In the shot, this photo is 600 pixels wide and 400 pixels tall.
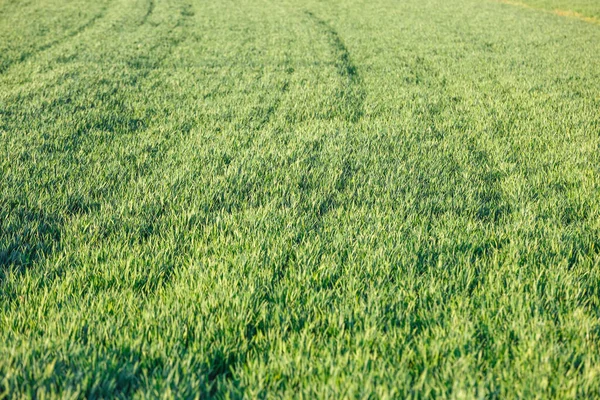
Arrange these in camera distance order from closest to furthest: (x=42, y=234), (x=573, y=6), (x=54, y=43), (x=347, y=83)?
1. (x=42, y=234)
2. (x=347, y=83)
3. (x=54, y=43)
4. (x=573, y=6)

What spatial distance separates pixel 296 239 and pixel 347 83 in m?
5.37

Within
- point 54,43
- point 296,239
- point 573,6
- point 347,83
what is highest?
point 573,6

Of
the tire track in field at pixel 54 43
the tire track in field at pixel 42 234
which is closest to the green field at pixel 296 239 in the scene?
the tire track in field at pixel 42 234

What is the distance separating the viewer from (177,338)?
1.93 meters

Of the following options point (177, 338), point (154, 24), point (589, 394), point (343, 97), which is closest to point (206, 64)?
point (343, 97)

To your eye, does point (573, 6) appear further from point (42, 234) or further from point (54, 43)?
point (42, 234)

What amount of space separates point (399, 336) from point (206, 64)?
8183 mm

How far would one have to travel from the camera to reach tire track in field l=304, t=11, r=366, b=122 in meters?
5.93

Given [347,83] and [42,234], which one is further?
[347,83]

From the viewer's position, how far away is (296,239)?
2.83 meters

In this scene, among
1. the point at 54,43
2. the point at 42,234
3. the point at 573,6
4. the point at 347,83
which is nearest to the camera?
the point at 42,234

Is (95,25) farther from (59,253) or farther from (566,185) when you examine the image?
(566,185)

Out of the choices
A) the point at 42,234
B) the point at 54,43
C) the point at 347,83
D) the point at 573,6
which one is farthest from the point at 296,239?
the point at 573,6

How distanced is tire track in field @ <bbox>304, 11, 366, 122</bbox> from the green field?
0.08m
